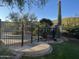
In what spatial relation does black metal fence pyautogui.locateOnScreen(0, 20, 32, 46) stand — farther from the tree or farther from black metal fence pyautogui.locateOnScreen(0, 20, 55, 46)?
the tree

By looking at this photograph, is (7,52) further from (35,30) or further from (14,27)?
(35,30)

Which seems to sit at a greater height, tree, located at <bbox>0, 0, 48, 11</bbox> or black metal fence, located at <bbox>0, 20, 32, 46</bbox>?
tree, located at <bbox>0, 0, 48, 11</bbox>

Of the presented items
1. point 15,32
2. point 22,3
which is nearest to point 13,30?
point 15,32

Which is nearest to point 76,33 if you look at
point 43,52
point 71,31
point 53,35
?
point 71,31

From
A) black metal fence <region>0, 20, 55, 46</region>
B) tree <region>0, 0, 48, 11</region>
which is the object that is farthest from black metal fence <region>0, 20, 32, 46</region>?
tree <region>0, 0, 48, 11</region>

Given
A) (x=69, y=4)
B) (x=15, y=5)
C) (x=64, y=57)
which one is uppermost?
(x=69, y=4)

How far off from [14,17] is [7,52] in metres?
14.9

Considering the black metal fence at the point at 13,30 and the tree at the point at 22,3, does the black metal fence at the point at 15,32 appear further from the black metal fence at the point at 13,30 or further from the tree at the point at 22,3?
the tree at the point at 22,3

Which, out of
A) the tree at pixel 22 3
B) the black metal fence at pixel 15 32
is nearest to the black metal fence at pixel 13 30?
the black metal fence at pixel 15 32

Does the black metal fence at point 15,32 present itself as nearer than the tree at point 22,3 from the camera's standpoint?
No

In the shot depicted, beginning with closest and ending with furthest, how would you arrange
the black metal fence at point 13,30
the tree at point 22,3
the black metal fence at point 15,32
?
the tree at point 22,3, the black metal fence at point 15,32, the black metal fence at point 13,30

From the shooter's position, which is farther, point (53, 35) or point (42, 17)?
point (42, 17)

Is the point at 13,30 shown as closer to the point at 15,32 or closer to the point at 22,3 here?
the point at 15,32

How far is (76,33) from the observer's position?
65.2 ft
